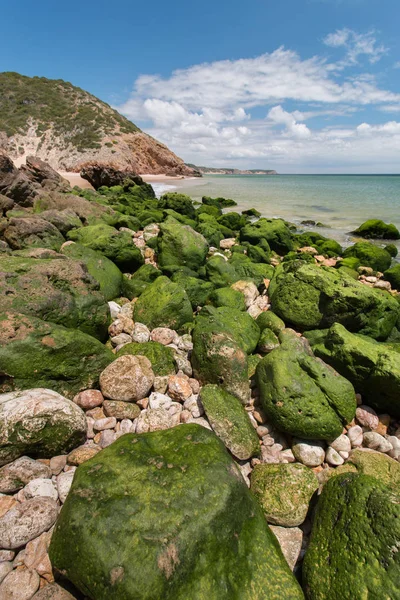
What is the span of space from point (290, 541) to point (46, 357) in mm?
3247

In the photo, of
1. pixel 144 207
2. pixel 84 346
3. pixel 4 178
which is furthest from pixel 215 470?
pixel 144 207

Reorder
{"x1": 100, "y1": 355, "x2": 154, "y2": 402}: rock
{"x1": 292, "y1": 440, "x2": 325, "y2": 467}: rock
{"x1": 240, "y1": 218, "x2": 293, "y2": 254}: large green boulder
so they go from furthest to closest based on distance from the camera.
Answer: {"x1": 240, "y1": 218, "x2": 293, "y2": 254}: large green boulder → {"x1": 100, "y1": 355, "x2": 154, "y2": 402}: rock → {"x1": 292, "y1": 440, "x2": 325, "y2": 467}: rock

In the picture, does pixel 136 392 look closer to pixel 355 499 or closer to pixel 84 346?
pixel 84 346

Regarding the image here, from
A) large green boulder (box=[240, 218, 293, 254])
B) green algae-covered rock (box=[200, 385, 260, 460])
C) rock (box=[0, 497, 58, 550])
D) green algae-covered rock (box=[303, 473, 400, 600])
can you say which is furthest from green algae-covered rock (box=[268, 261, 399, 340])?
large green boulder (box=[240, 218, 293, 254])

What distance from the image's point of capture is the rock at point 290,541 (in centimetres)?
271

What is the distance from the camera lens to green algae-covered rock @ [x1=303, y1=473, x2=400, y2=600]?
2180 mm

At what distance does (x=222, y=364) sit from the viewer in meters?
4.17

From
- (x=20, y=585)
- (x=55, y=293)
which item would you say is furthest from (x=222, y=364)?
(x=20, y=585)

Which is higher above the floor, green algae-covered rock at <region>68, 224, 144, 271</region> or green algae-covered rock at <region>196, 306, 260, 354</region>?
green algae-covered rock at <region>68, 224, 144, 271</region>

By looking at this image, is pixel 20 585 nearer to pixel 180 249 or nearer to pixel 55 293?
pixel 55 293

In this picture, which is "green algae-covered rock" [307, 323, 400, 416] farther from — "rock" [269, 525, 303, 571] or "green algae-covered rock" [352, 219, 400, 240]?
"green algae-covered rock" [352, 219, 400, 240]

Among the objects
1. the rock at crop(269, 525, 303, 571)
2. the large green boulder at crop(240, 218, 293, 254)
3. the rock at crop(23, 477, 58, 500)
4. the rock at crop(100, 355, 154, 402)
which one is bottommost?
the rock at crop(269, 525, 303, 571)

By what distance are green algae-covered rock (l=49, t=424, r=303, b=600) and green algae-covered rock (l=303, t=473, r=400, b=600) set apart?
253 mm

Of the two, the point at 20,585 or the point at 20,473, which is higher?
the point at 20,473
